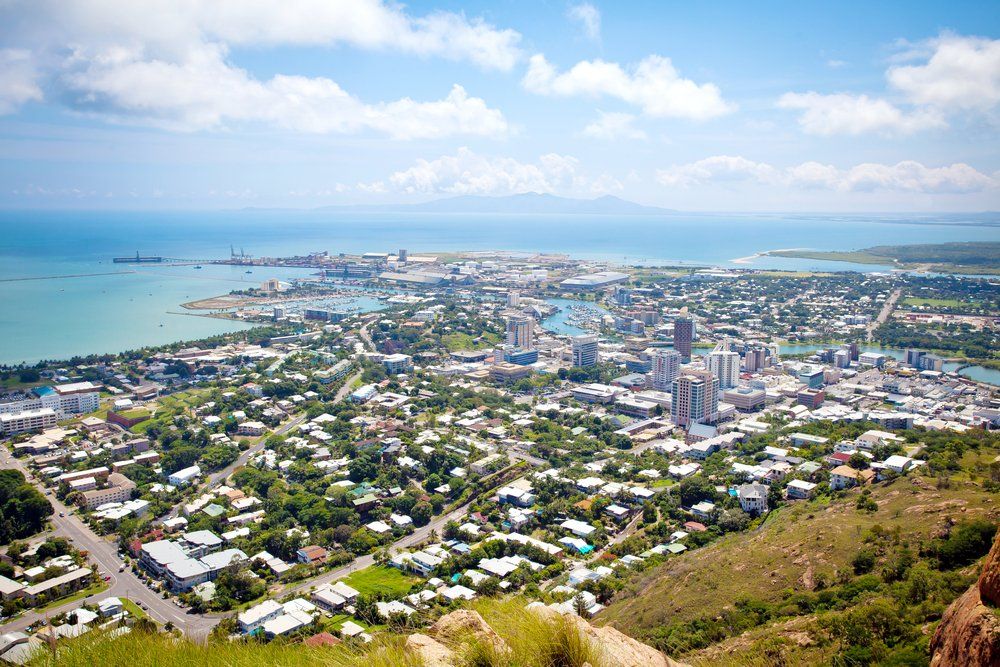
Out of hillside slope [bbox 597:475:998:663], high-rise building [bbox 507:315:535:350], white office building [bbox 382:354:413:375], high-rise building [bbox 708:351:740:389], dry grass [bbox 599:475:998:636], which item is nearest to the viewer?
hillside slope [bbox 597:475:998:663]

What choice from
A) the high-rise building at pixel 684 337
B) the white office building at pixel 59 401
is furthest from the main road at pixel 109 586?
the high-rise building at pixel 684 337

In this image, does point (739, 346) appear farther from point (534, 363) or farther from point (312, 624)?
point (312, 624)

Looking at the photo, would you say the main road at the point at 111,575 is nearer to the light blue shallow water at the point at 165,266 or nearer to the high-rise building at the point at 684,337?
the high-rise building at the point at 684,337

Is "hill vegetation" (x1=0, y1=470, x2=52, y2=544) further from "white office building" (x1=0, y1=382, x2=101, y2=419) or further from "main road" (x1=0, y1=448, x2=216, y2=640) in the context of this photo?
"white office building" (x1=0, y1=382, x2=101, y2=419)

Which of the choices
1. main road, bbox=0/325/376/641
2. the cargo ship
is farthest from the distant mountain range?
main road, bbox=0/325/376/641

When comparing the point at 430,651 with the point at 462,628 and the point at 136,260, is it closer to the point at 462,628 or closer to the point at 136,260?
the point at 462,628
